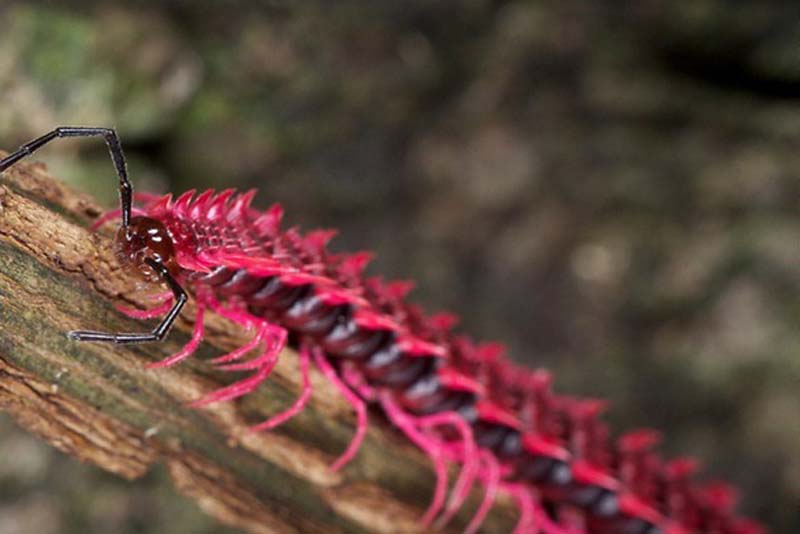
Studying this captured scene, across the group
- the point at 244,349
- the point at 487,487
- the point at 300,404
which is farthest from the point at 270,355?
the point at 487,487

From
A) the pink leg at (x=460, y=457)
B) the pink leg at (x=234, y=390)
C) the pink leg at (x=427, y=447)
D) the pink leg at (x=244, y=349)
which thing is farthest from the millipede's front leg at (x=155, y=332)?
the pink leg at (x=460, y=457)

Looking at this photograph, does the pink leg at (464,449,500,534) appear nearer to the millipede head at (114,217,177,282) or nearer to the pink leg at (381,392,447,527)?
the pink leg at (381,392,447,527)

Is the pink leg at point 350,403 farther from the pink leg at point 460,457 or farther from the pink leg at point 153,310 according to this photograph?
the pink leg at point 153,310

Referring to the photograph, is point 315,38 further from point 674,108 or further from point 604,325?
point 604,325

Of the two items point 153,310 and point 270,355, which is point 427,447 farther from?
point 153,310

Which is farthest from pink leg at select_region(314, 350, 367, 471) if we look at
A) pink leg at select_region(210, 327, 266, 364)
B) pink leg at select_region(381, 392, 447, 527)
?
A: pink leg at select_region(210, 327, 266, 364)

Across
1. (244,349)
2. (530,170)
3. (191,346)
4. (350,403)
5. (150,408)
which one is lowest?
(150,408)
